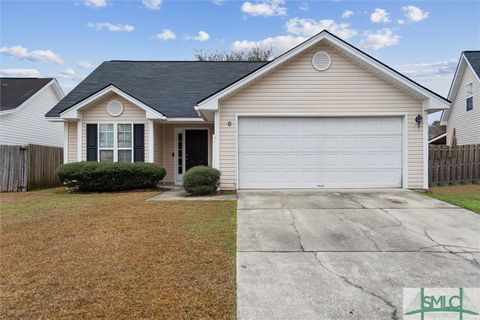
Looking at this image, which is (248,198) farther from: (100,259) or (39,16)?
(39,16)

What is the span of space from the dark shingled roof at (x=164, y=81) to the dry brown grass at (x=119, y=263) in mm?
7084

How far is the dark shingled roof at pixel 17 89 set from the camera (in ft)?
60.1

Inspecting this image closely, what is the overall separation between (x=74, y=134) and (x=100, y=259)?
10.1m

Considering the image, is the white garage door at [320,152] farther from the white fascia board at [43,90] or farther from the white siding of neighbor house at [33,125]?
the white fascia board at [43,90]

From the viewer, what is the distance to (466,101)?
19.0 meters

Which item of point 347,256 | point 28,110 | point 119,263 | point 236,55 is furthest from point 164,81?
point 236,55

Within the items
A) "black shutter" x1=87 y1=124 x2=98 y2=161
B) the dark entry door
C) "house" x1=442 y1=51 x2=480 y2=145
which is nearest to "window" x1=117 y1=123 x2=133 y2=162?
"black shutter" x1=87 y1=124 x2=98 y2=161

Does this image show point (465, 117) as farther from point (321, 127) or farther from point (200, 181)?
point (200, 181)

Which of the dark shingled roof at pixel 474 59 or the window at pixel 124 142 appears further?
the dark shingled roof at pixel 474 59

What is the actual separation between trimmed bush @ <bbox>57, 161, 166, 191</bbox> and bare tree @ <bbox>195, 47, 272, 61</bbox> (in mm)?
23805

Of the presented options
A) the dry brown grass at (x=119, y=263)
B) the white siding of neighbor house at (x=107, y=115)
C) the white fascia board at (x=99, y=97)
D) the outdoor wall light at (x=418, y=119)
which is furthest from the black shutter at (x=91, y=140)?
the outdoor wall light at (x=418, y=119)

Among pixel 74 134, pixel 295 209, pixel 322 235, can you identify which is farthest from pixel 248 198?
pixel 74 134

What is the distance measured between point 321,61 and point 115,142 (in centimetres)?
808

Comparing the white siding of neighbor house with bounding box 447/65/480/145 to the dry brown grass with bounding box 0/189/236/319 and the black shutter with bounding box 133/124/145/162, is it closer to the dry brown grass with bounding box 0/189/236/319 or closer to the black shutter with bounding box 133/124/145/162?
the dry brown grass with bounding box 0/189/236/319
